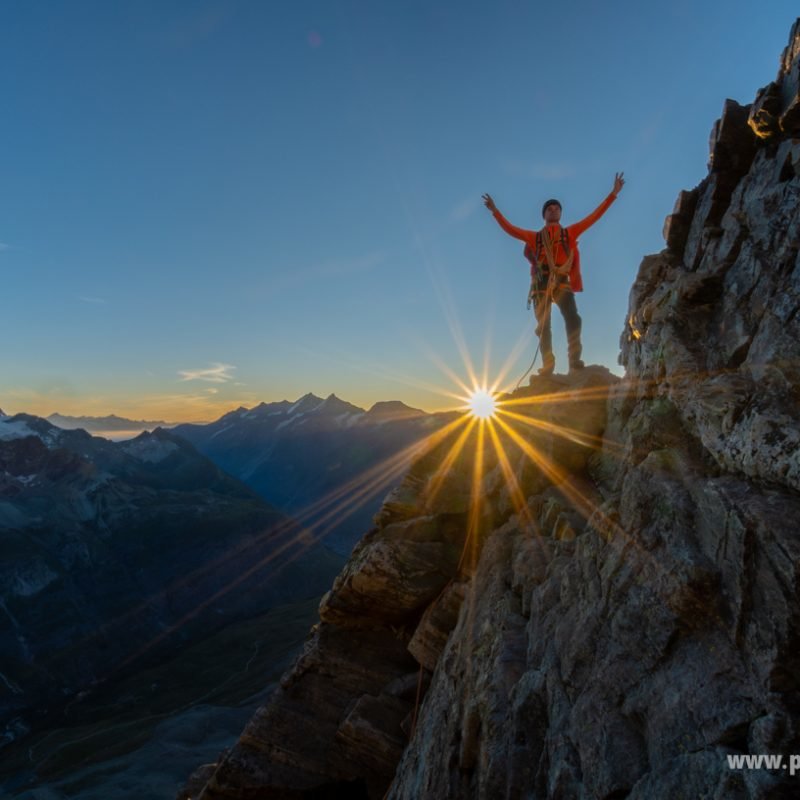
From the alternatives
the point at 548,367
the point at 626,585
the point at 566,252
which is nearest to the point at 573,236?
the point at 566,252

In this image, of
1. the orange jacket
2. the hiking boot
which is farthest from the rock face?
the orange jacket

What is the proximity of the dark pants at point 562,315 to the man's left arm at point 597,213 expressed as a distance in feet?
5.35

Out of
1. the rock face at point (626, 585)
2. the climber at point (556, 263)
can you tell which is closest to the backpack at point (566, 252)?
the climber at point (556, 263)

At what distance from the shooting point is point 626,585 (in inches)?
315

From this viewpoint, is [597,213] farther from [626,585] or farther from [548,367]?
[626,585]

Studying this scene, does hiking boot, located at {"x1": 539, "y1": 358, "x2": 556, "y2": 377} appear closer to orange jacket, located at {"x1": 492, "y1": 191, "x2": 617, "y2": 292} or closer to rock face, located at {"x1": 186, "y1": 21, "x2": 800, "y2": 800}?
rock face, located at {"x1": 186, "y1": 21, "x2": 800, "y2": 800}

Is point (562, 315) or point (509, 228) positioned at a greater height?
point (509, 228)

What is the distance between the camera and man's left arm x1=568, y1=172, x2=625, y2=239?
608 inches

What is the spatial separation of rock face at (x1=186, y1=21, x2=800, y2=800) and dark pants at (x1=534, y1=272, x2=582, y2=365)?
3.95ft

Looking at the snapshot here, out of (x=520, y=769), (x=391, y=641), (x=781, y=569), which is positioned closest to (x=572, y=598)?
(x=520, y=769)

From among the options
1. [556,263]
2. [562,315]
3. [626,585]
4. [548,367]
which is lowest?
[626,585]

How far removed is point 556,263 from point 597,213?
1.92 metres

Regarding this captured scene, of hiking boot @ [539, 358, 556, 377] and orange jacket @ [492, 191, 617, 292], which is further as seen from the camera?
hiking boot @ [539, 358, 556, 377]

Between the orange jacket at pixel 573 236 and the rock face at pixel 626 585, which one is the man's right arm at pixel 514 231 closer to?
the orange jacket at pixel 573 236
